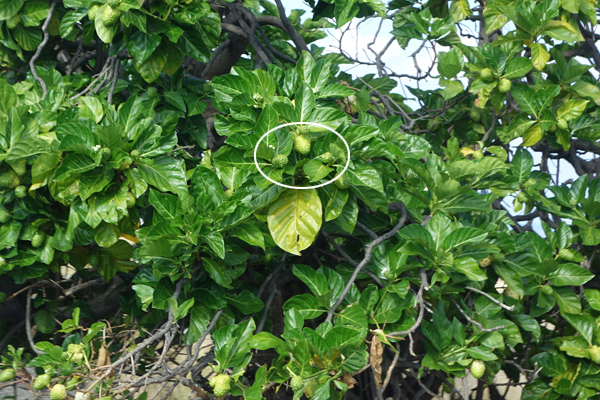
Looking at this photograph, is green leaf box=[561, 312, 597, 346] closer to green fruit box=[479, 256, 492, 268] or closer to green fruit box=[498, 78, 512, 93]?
green fruit box=[479, 256, 492, 268]

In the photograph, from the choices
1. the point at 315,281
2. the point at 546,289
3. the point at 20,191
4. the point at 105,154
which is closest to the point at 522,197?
the point at 546,289

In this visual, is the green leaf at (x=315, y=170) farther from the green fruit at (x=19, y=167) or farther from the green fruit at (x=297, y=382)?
the green fruit at (x=19, y=167)

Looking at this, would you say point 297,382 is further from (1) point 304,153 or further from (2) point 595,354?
(2) point 595,354

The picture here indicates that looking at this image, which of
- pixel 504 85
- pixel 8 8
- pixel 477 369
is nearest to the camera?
pixel 477 369

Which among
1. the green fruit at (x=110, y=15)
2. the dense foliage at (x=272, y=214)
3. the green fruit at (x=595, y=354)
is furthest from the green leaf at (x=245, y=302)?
the green fruit at (x=595, y=354)

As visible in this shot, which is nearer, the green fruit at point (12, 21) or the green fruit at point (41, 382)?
the green fruit at point (41, 382)

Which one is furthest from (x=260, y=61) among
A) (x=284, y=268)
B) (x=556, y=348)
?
(x=556, y=348)

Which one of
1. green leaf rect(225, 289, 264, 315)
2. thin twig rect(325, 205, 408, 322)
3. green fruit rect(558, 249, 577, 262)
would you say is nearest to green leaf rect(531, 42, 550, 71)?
green fruit rect(558, 249, 577, 262)

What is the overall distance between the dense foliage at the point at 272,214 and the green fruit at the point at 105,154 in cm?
1

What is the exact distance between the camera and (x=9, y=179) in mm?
1814

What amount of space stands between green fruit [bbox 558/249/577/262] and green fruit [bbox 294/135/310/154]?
1142mm

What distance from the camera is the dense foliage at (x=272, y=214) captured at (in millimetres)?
1590

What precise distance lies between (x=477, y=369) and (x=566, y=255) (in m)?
0.63

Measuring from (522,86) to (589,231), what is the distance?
0.59m
